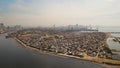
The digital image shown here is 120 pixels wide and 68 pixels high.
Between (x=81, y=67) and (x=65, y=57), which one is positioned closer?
(x=81, y=67)

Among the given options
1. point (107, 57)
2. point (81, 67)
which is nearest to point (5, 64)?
point (81, 67)

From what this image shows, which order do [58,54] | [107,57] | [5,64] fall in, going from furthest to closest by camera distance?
[58,54] → [107,57] → [5,64]

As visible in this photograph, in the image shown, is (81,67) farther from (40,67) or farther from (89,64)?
(40,67)

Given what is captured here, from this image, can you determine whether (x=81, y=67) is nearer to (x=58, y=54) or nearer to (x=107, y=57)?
(x=107, y=57)

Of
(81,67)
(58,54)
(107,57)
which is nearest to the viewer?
(81,67)

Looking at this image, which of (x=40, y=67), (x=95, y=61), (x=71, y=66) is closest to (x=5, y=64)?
(x=40, y=67)

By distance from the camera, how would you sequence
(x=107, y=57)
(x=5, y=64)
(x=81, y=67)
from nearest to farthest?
(x=81, y=67) → (x=5, y=64) → (x=107, y=57)

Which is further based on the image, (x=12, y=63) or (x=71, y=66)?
(x=12, y=63)

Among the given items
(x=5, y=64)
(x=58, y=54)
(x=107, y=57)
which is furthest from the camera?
(x=58, y=54)
